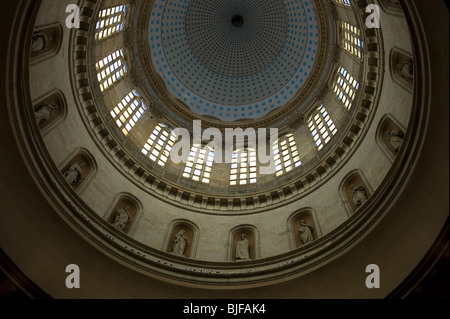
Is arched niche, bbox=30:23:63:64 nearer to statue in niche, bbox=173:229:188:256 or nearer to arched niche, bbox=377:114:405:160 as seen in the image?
statue in niche, bbox=173:229:188:256

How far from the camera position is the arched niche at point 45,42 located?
1672 centimetres

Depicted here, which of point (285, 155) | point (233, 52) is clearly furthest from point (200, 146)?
point (233, 52)

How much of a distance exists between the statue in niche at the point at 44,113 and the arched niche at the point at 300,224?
1449cm

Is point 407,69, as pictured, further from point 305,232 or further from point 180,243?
point 180,243

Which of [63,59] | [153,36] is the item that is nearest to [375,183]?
[63,59]

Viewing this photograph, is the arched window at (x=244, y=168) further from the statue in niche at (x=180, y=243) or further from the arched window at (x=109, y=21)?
the arched window at (x=109, y=21)

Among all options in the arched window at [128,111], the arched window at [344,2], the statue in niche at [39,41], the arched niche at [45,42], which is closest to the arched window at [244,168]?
the arched window at [128,111]

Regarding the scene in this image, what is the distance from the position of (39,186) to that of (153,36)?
84.0ft

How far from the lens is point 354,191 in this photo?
19.3 metres

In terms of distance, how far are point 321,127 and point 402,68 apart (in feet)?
37.8

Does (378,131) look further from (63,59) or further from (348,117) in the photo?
(63,59)

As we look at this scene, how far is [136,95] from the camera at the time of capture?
31609 mm

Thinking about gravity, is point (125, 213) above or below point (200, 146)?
below

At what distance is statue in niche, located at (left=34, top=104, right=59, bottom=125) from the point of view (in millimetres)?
17592
